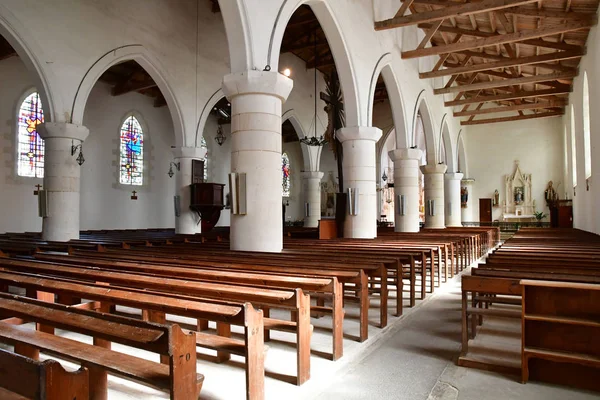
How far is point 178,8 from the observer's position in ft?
36.7

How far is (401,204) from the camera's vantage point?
1227 centimetres

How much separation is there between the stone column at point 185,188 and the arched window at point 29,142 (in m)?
4.02

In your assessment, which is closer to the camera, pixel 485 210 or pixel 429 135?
pixel 429 135

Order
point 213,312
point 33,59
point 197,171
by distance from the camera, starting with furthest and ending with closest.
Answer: point 197,171, point 33,59, point 213,312

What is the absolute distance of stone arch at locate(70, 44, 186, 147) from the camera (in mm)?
8883

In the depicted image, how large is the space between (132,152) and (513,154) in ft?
59.7

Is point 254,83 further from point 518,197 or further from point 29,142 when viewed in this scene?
point 518,197

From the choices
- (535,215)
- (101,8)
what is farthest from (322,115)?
(535,215)

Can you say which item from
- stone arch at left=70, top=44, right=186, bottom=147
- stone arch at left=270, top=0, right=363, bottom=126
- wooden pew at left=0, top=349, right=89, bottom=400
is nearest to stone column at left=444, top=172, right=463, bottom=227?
stone arch at left=270, top=0, right=363, bottom=126

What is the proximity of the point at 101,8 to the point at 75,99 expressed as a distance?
2199 millimetres

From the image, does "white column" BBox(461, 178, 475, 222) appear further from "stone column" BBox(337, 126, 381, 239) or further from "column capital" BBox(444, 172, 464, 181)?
"stone column" BBox(337, 126, 381, 239)

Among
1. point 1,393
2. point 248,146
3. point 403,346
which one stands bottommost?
point 403,346

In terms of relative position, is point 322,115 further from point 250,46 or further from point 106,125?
point 250,46

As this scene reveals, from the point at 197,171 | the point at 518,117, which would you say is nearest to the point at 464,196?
the point at 518,117
